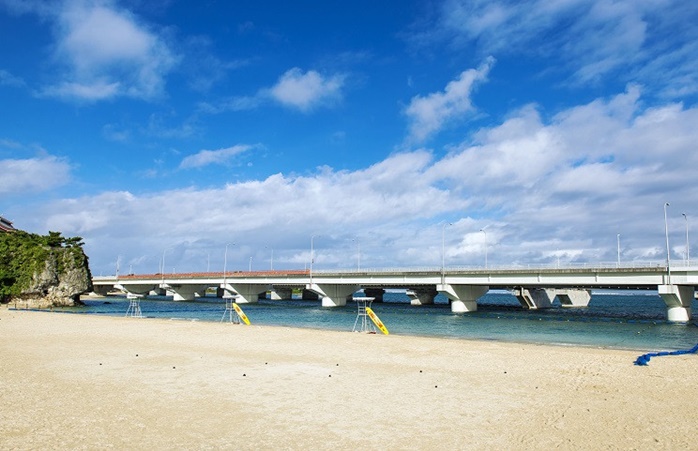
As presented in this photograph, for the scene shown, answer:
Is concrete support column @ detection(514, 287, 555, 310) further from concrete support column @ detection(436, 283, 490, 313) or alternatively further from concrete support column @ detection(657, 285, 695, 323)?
concrete support column @ detection(657, 285, 695, 323)

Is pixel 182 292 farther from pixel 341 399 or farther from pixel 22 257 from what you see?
pixel 341 399

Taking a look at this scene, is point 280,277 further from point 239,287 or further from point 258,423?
point 258,423

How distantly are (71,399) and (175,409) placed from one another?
372 cm

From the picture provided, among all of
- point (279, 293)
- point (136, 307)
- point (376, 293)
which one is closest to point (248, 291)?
point (279, 293)

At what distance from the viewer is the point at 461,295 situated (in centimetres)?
8612

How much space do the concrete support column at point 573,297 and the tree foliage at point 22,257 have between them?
112872mm

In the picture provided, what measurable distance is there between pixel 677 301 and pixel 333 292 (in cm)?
6538

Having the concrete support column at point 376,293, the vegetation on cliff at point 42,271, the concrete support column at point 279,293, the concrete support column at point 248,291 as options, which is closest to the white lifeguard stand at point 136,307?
the vegetation on cliff at point 42,271

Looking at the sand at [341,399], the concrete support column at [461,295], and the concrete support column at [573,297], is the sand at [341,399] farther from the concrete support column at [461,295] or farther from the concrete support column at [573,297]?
the concrete support column at [573,297]

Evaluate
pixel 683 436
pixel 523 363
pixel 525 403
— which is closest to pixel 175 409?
pixel 525 403

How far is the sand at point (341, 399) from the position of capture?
10.8 metres

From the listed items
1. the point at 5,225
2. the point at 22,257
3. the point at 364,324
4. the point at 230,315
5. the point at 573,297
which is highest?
the point at 5,225

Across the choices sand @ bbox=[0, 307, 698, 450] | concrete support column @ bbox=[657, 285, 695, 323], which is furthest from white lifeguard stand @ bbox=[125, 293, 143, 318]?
concrete support column @ bbox=[657, 285, 695, 323]

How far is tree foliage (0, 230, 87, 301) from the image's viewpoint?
85688 mm
